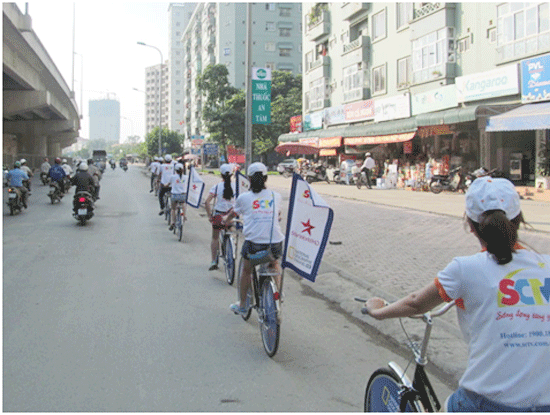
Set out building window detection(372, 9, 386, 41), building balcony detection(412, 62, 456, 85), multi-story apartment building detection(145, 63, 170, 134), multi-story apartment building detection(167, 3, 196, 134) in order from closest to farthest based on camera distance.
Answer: building balcony detection(412, 62, 456, 85) → building window detection(372, 9, 386, 41) → multi-story apartment building detection(167, 3, 196, 134) → multi-story apartment building detection(145, 63, 170, 134)

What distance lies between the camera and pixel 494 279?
2141 millimetres

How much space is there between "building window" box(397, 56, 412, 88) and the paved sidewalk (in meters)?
11.7

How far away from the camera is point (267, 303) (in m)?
5.11

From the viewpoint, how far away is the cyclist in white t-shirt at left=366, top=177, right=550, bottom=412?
208cm

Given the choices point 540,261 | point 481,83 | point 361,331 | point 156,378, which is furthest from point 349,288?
point 481,83

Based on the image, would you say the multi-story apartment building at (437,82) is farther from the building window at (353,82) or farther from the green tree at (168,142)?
the green tree at (168,142)

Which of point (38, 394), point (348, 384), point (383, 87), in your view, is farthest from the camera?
point (383, 87)

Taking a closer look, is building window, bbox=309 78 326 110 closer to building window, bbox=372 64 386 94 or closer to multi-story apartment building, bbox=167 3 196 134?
building window, bbox=372 64 386 94

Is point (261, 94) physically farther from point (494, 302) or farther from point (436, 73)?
point (494, 302)

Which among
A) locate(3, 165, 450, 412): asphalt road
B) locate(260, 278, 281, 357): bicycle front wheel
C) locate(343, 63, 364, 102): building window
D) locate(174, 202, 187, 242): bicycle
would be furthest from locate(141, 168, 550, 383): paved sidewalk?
locate(343, 63, 364, 102): building window

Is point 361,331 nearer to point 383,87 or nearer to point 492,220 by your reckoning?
point 492,220

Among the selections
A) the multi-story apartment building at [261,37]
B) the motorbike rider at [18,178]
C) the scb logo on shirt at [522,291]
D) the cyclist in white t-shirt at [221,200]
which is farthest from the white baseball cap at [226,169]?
the multi-story apartment building at [261,37]

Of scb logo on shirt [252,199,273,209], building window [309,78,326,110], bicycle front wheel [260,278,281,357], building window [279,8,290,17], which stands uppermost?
building window [279,8,290,17]

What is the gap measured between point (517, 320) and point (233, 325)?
4081mm
